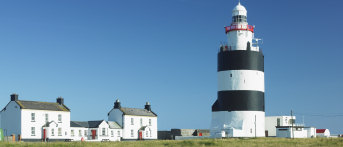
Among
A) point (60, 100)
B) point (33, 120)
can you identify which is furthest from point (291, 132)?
point (33, 120)

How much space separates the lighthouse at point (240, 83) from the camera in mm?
55500

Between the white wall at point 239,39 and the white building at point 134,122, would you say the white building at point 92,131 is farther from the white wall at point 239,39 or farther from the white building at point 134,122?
the white wall at point 239,39

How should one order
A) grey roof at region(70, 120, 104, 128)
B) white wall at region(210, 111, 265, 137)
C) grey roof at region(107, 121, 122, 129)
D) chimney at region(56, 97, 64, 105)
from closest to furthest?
white wall at region(210, 111, 265, 137) → chimney at region(56, 97, 64, 105) → grey roof at region(70, 120, 104, 128) → grey roof at region(107, 121, 122, 129)

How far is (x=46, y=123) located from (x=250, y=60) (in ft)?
83.3

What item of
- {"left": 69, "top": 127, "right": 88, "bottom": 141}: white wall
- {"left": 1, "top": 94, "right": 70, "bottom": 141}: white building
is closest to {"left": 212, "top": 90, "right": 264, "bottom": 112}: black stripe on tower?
{"left": 69, "top": 127, "right": 88, "bottom": 141}: white wall

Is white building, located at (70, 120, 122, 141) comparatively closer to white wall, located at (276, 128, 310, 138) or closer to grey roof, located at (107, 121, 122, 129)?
grey roof, located at (107, 121, 122, 129)

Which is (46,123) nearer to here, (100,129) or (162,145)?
(100,129)

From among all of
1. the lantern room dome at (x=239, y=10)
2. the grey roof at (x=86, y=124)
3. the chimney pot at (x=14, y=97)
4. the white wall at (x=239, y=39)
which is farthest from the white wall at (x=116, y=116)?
the lantern room dome at (x=239, y=10)

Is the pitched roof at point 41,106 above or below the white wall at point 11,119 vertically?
above

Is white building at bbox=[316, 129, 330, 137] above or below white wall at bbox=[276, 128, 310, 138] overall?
below

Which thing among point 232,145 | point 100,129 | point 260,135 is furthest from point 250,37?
point 100,129

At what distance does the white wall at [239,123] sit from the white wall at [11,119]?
22.9 m

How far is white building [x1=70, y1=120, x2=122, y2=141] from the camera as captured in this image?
6444cm

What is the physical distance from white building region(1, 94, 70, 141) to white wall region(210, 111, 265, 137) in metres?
19.4
